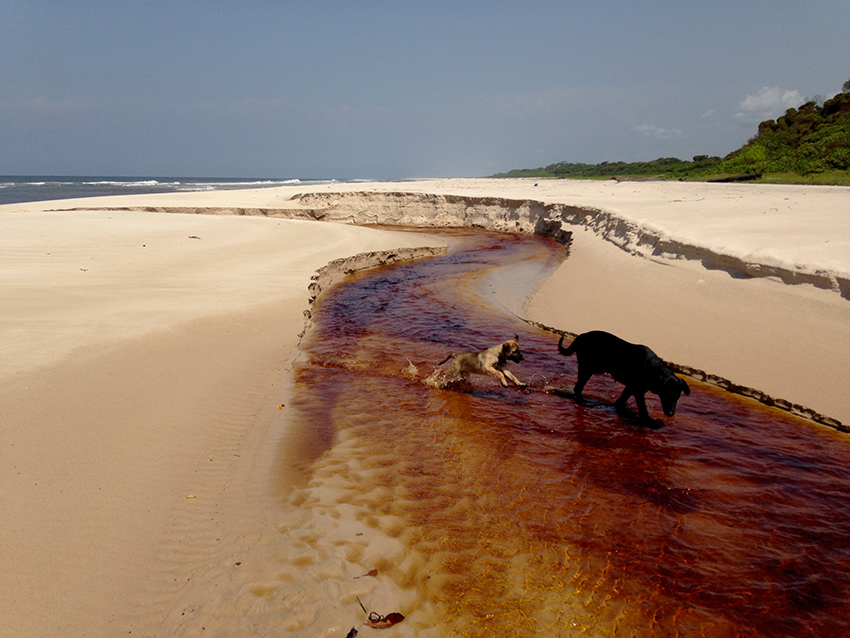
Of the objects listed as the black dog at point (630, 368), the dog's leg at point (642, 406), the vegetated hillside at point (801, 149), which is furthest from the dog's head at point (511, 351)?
the vegetated hillside at point (801, 149)

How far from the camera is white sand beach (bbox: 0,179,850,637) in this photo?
10.5 feet

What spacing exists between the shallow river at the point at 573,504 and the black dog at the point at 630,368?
40 centimetres

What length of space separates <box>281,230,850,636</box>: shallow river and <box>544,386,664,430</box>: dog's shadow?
56 mm

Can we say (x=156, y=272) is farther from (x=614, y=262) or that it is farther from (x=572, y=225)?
(x=572, y=225)

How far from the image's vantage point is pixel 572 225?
72.8 feet

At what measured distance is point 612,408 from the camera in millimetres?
6375

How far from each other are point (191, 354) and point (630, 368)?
227 inches

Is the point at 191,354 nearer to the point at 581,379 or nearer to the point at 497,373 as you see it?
the point at 497,373

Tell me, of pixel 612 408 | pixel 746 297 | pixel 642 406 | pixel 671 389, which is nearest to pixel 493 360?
pixel 612 408

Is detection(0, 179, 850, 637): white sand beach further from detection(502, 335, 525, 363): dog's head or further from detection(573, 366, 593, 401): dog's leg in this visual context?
detection(502, 335, 525, 363): dog's head

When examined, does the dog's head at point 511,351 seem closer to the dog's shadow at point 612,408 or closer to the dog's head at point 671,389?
the dog's shadow at point 612,408

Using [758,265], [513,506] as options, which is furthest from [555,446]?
[758,265]

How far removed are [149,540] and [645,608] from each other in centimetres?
352

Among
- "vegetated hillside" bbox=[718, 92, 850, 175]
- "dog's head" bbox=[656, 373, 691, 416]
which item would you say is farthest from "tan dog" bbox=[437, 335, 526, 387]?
"vegetated hillside" bbox=[718, 92, 850, 175]
